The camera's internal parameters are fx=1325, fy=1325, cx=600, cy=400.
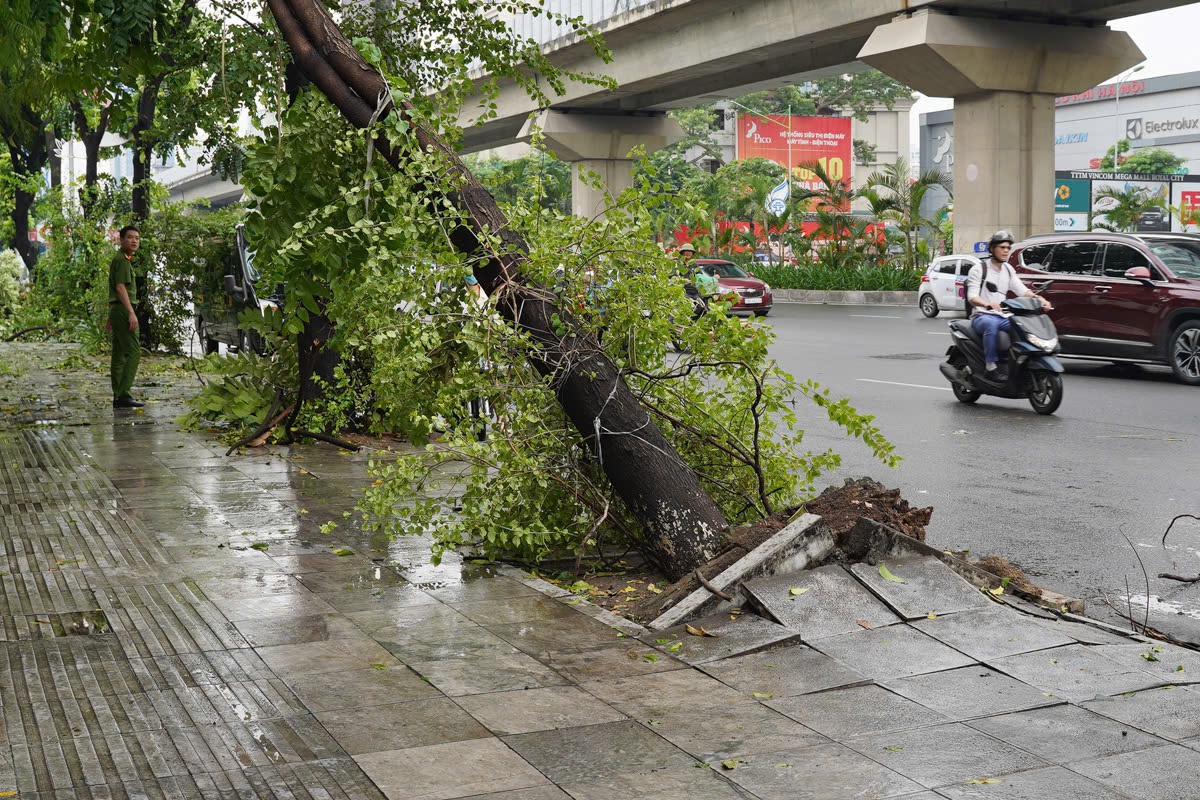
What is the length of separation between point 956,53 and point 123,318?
66.0ft

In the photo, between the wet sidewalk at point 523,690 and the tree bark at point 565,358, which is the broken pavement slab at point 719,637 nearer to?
the wet sidewalk at point 523,690

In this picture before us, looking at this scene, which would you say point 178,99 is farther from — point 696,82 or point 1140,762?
point 696,82

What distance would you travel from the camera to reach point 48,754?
402 cm

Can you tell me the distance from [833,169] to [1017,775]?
77255mm

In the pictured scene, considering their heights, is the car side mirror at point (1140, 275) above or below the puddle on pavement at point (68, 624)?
above

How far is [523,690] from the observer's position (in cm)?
468

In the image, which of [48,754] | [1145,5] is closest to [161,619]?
[48,754]

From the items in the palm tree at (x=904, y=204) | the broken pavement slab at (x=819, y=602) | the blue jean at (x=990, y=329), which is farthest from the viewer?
the palm tree at (x=904, y=204)

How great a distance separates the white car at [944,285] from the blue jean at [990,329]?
1826cm

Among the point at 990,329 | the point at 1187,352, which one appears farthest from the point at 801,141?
the point at 990,329

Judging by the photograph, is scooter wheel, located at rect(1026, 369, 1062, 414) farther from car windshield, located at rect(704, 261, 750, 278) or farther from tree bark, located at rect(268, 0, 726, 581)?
car windshield, located at rect(704, 261, 750, 278)

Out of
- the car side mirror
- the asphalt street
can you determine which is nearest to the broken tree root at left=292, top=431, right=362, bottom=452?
the asphalt street

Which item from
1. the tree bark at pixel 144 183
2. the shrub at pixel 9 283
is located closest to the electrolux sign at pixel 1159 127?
the shrub at pixel 9 283

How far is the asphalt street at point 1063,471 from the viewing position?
6.84m
